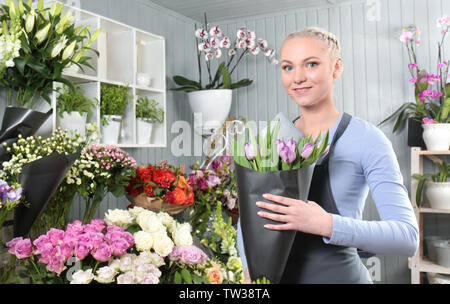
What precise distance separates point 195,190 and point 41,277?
58.1 inches

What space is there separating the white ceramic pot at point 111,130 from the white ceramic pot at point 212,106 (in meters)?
1.08

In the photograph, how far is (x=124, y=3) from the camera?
310 cm

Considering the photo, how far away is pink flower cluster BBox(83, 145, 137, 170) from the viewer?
1.77 m

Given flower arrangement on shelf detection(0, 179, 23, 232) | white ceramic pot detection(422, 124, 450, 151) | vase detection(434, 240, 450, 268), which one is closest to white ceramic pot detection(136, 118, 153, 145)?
flower arrangement on shelf detection(0, 179, 23, 232)

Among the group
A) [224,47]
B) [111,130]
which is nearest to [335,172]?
[111,130]

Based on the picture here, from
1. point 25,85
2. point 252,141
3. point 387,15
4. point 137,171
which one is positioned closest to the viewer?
point 252,141

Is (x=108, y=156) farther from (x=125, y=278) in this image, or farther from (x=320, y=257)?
(x=320, y=257)

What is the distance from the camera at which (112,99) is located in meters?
2.41

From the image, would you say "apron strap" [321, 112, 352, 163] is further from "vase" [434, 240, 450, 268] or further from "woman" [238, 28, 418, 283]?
"vase" [434, 240, 450, 268]

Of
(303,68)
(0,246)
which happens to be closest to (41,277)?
(0,246)

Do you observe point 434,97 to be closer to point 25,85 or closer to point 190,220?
point 190,220

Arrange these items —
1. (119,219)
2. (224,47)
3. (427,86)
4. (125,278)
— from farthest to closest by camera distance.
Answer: (224,47)
(427,86)
(119,219)
(125,278)

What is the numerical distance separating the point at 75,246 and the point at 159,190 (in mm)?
1235

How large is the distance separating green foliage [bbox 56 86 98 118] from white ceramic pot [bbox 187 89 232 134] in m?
1.37
